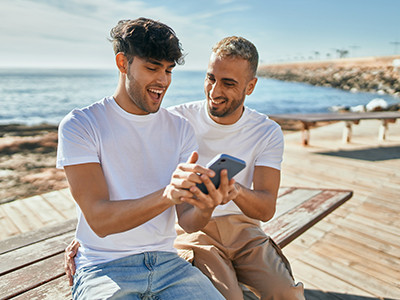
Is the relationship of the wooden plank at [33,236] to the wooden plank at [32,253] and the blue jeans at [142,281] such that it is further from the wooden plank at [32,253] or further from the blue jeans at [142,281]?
the blue jeans at [142,281]

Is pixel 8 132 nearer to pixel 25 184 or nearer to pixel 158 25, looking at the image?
pixel 25 184

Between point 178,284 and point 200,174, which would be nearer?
point 200,174

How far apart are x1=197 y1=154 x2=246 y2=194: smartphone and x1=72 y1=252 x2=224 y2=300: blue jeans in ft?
1.90

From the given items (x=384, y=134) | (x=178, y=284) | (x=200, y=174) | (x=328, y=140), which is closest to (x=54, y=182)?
(x=178, y=284)

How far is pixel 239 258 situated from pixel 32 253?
4.47ft

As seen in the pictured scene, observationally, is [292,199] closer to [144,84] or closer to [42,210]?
[144,84]

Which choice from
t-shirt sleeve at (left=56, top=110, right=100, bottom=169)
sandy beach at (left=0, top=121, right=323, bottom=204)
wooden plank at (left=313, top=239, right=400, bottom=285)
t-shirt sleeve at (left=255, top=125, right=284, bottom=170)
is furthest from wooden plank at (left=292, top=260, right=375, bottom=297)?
sandy beach at (left=0, top=121, right=323, bottom=204)

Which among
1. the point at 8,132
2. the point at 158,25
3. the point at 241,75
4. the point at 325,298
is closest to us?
the point at 158,25

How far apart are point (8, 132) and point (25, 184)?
18.9 ft

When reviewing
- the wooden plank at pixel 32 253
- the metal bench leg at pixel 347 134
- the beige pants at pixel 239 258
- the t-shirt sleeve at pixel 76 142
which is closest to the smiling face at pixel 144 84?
the t-shirt sleeve at pixel 76 142

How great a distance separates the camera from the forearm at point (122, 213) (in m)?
1.40

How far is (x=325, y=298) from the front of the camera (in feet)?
8.37

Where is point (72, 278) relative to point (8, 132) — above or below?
above

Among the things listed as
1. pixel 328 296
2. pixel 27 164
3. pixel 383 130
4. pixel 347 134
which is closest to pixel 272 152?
pixel 328 296
